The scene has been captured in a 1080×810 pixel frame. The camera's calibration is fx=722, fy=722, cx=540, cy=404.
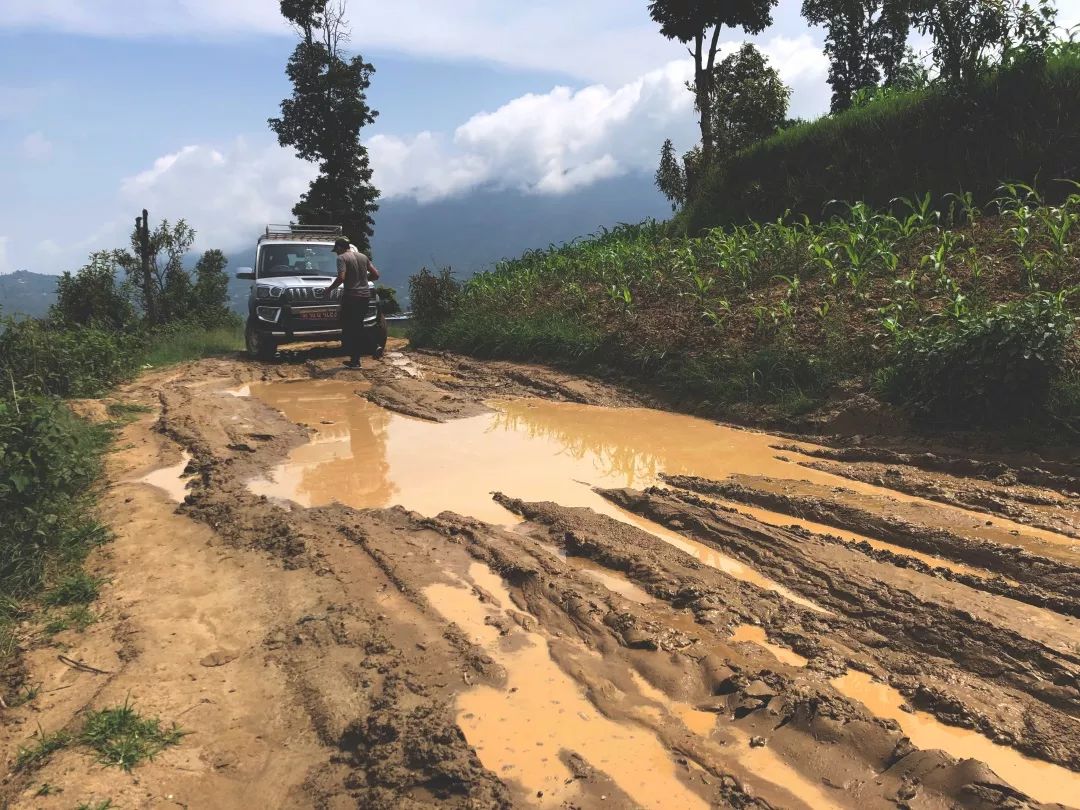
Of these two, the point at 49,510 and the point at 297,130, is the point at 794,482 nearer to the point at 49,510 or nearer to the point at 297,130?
the point at 49,510

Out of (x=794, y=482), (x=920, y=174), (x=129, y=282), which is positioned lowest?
(x=794, y=482)

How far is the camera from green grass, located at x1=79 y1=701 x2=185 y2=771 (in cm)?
245

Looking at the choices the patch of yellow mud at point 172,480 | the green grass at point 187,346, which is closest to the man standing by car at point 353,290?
the green grass at point 187,346

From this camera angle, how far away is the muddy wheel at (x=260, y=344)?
485 inches

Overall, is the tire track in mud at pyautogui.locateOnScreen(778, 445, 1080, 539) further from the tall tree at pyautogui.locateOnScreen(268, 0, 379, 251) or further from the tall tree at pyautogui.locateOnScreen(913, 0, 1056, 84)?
the tall tree at pyautogui.locateOnScreen(268, 0, 379, 251)

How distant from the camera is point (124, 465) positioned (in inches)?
249

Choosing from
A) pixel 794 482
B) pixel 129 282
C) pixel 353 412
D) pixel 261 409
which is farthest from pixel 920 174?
pixel 129 282

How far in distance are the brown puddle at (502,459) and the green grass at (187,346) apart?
20.5 ft

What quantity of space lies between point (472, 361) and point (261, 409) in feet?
14.8

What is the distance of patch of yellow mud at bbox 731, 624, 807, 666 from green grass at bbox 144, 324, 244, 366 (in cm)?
1267

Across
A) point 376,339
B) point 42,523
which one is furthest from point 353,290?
point 42,523

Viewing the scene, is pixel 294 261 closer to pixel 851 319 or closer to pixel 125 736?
pixel 851 319

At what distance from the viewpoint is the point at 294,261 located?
12.9 metres

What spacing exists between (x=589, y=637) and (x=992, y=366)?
4462 mm
